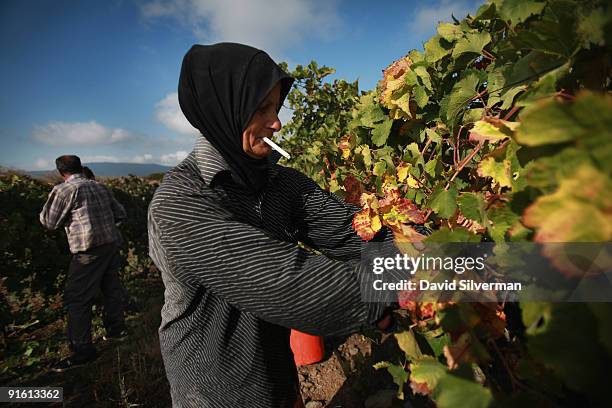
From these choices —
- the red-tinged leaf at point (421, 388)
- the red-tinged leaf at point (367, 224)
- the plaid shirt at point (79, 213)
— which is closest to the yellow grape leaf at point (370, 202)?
the red-tinged leaf at point (367, 224)

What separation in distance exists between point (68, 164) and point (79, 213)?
1.91 feet

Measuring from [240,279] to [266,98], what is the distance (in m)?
Answer: 0.70

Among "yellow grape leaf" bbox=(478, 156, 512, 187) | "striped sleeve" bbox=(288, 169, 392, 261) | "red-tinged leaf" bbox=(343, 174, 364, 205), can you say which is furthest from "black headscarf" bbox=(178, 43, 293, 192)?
"yellow grape leaf" bbox=(478, 156, 512, 187)

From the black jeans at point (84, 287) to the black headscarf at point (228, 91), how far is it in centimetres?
367

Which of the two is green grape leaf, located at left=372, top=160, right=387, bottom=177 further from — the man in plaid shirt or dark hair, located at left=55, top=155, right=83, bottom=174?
dark hair, located at left=55, top=155, right=83, bottom=174

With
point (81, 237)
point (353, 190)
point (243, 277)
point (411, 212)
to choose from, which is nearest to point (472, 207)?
point (411, 212)

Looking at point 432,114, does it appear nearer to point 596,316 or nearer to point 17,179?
point 596,316

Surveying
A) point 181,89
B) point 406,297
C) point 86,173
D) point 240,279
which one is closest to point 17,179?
point 86,173

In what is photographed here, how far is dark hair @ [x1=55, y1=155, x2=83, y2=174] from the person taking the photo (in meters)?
3.96

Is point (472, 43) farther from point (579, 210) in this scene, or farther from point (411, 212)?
point (579, 210)

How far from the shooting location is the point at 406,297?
2.59 ft

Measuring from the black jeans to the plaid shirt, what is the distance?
158 mm

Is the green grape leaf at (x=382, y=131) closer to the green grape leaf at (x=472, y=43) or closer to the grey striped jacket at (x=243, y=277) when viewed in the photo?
the grey striped jacket at (x=243, y=277)

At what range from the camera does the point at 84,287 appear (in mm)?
4062
